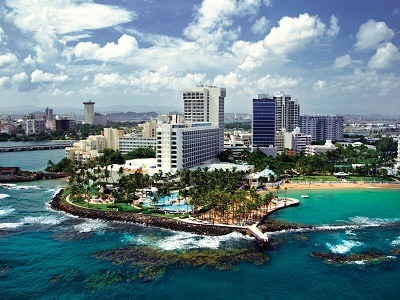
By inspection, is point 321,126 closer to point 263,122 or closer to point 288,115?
point 288,115

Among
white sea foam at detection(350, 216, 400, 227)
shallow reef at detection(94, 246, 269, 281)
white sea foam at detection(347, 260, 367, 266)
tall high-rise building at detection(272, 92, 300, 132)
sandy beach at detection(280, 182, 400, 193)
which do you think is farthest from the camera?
tall high-rise building at detection(272, 92, 300, 132)

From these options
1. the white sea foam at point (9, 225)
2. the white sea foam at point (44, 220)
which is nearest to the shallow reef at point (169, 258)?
the white sea foam at point (44, 220)

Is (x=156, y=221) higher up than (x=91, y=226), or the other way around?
(x=156, y=221)

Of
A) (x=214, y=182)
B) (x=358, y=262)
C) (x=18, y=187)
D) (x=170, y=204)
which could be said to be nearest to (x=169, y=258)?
(x=358, y=262)

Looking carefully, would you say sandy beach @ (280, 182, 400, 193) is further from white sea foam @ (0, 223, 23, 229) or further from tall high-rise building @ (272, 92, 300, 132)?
tall high-rise building @ (272, 92, 300, 132)

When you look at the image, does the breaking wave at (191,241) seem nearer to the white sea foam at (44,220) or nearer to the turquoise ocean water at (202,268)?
the turquoise ocean water at (202,268)

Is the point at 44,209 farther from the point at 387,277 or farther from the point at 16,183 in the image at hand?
the point at 387,277

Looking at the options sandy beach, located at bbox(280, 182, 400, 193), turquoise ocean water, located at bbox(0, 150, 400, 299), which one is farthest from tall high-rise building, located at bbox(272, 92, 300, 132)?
turquoise ocean water, located at bbox(0, 150, 400, 299)
